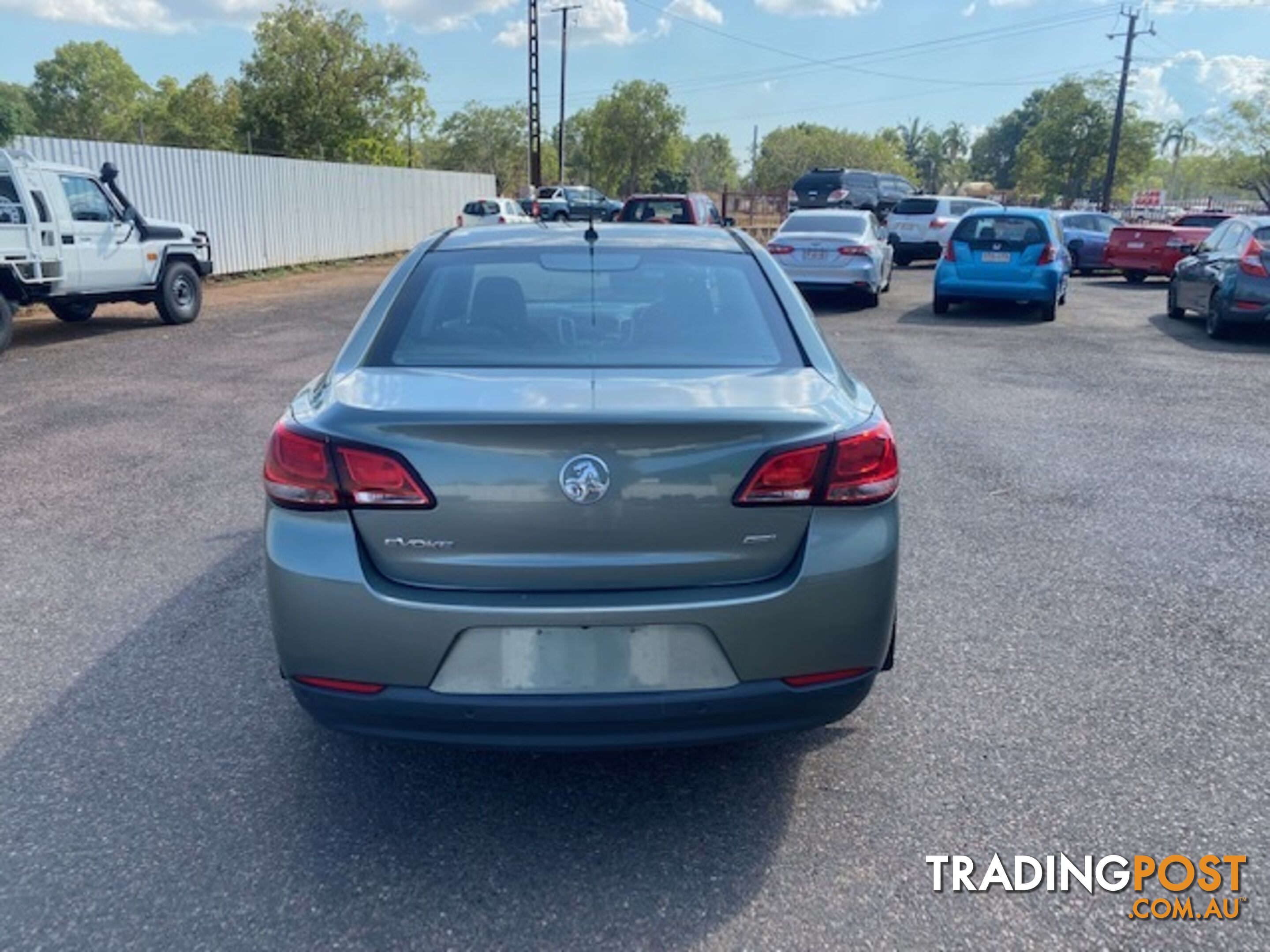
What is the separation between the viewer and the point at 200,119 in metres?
54.7

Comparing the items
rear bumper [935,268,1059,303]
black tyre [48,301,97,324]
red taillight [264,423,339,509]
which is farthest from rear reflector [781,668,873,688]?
rear bumper [935,268,1059,303]

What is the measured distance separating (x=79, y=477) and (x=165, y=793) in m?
4.06

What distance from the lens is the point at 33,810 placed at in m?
2.92

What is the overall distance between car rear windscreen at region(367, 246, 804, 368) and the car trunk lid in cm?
49

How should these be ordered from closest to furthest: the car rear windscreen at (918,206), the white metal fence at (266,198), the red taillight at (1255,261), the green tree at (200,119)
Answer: the red taillight at (1255,261)
the white metal fence at (266,198)
the car rear windscreen at (918,206)
the green tree at (200,119)

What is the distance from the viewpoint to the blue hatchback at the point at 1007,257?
14.3m

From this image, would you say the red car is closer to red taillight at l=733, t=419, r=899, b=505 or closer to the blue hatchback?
the blue hatchback

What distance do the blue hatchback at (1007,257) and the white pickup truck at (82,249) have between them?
10.8m

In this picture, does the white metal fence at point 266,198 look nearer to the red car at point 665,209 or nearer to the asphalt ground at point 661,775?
the red car at point 665,209

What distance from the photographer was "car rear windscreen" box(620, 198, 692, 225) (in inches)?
711

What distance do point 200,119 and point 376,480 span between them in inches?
2368

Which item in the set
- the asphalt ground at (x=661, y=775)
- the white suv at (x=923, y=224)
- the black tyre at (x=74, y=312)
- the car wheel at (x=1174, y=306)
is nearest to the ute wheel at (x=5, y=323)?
the black tyre at (x=74, y=312)

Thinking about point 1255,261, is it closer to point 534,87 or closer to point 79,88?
point 534,87

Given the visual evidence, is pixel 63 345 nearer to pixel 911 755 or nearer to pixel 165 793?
pixel 165 793
